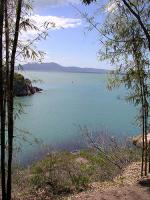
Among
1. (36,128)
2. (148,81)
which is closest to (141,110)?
(148,81)

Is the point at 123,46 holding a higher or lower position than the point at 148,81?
higher

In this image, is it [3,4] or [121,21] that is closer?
[3,4]

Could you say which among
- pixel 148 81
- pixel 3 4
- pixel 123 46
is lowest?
pixel 148 81

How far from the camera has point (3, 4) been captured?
11.9m

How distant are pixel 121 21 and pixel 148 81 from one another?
210 cm

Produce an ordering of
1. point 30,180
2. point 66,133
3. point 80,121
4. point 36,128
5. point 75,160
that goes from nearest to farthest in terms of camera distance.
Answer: point 30,180, point 75,160, point 66,133, point 36,128, point 80,121

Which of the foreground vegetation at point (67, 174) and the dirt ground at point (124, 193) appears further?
the foreground vegetation at point (67, 174)

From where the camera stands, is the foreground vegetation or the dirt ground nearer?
the dirt ground

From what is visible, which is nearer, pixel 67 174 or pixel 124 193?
pixel 124 193

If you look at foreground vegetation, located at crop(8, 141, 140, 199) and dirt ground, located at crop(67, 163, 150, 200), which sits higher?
dirt ground, located at crop(67, 163, 150, 200)

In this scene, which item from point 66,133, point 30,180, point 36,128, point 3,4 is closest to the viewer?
point 3,4

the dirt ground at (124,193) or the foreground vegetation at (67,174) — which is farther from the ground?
the dirt ground at (124,193)

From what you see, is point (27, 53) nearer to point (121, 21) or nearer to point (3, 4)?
point (3, 4)

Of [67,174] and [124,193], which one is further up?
[124,193]
